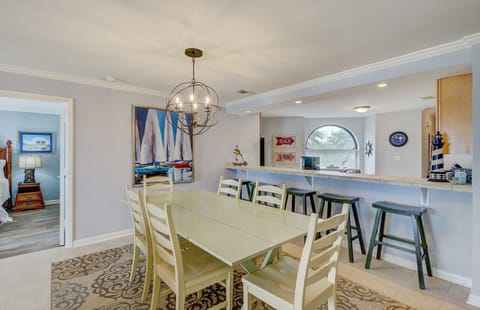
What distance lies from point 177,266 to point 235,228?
0.48m

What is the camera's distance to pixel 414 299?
2.12 metres

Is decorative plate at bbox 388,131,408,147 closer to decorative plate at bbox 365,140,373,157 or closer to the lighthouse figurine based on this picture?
decorative plate at bbox 365,140,373,157

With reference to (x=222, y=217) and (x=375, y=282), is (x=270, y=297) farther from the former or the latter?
(x=375, y=282)

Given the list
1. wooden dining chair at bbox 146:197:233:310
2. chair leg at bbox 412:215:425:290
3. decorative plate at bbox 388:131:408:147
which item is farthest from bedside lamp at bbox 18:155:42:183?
decorative plate at bbox 388:131:408:147

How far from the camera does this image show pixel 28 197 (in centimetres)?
520

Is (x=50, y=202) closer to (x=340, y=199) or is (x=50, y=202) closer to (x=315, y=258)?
(x=340, y=199)

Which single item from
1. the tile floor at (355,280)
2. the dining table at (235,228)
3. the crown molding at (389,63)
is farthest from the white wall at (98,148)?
the crown molding at (389,63)

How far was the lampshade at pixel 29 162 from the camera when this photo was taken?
5295mm

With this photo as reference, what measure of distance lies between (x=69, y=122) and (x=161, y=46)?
1890mm

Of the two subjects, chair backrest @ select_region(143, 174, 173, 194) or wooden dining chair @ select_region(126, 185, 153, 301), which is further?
chair backrest @ select_region(143, 174, 173, 194)

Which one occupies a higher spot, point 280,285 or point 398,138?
point 398,138

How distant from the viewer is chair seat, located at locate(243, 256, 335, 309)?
1401 mm

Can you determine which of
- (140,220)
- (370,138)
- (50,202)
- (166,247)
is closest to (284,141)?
(370,138)

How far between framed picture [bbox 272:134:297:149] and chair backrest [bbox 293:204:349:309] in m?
5.73
